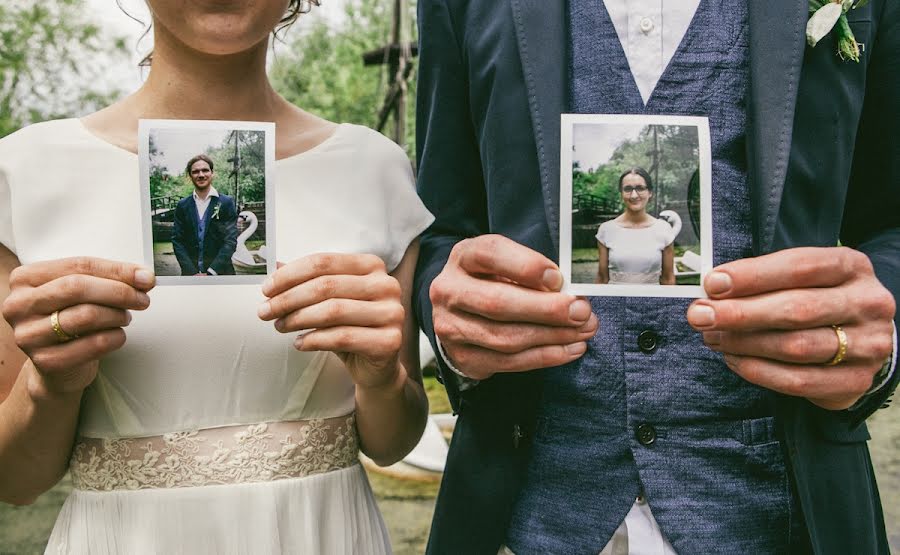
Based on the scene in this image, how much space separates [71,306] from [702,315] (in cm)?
117

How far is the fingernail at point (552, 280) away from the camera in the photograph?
4.73 feet

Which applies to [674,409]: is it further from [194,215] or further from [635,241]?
[194,215]

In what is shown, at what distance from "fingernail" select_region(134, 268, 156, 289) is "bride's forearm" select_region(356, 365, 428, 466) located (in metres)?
0.55

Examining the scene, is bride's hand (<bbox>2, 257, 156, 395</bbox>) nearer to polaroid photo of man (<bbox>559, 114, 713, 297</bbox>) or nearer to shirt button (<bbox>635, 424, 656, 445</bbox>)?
polaroid photo of man (<bbox>559, 114, 713, 297</bbox>)

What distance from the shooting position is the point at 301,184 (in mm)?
1959

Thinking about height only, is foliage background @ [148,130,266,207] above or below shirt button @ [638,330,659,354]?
above

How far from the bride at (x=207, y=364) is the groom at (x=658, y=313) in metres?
0.23

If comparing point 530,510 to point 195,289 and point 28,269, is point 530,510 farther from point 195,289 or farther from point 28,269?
point 28,269

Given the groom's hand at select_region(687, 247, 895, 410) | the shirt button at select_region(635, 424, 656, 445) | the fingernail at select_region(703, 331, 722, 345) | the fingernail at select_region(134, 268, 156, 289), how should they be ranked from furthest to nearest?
the shirt button at select_region(635, 424, 656, 445), the fingernail at select_region(134, 268, 156, 289), the fingernail at select_region(703, 331, 722, 345), the groom's hand at select_region(687, 247, 895, 410)

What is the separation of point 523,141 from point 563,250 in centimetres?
35

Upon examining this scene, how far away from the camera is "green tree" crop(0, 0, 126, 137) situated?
1561 cm

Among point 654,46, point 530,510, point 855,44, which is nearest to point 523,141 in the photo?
point 654,46

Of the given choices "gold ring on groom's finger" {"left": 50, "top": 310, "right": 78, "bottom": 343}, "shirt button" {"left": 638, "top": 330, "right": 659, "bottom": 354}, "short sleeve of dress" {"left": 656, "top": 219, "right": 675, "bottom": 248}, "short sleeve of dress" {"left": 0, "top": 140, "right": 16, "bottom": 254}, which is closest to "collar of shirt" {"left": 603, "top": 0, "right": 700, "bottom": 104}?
"short sleeve of dress" {"left": 656, "top": 219, "right": 675, "bottom": 248}

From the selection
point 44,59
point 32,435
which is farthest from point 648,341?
point 44,59
